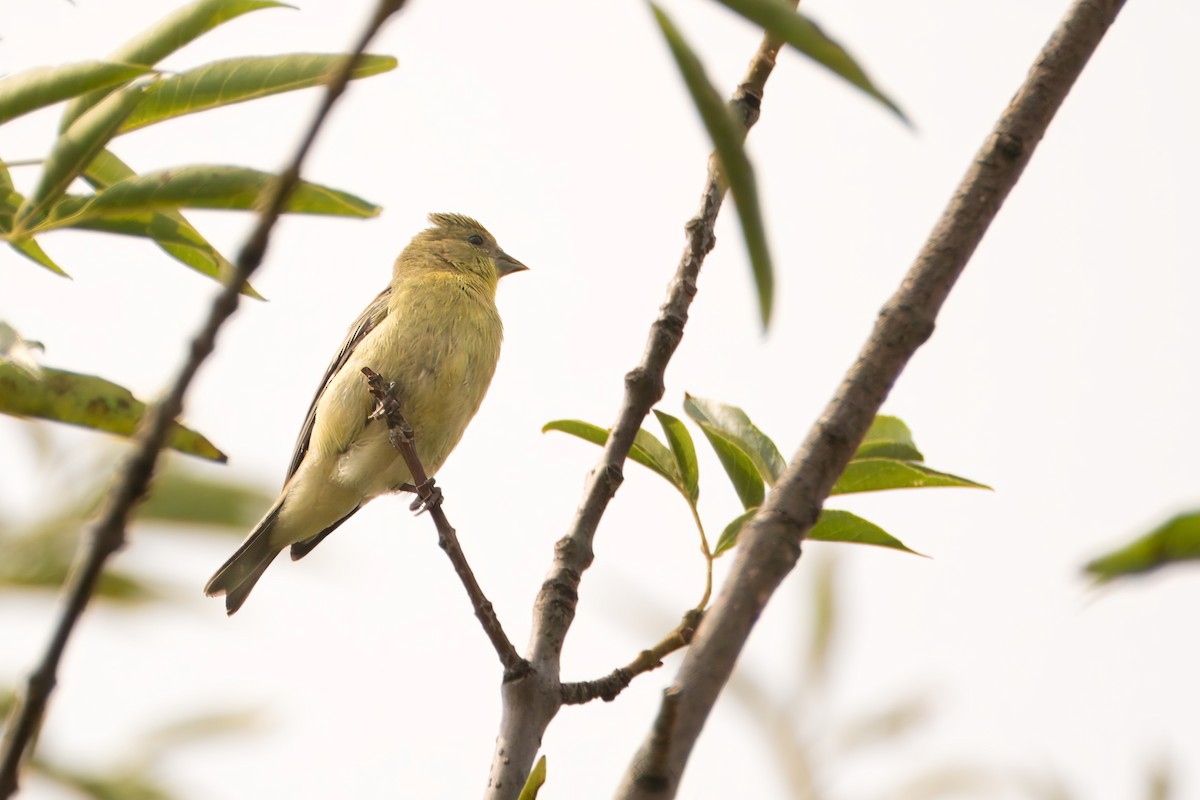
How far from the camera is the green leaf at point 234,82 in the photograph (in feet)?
7.45

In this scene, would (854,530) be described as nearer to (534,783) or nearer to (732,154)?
(534,783)

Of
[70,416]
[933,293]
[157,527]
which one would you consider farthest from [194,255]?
[933,293]

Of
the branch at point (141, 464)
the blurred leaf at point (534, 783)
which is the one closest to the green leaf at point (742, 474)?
the blurred leaf at point (534, 783)

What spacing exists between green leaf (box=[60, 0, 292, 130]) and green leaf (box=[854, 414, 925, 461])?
5.27 ft

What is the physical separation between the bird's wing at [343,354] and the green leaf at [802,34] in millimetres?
5516

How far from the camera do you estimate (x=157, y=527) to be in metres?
1.87

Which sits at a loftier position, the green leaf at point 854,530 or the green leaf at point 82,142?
the green leaf at point 82,142

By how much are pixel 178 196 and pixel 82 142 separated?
18 centimetres

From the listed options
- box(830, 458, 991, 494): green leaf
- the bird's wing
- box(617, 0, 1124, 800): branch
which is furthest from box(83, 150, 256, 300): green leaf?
the bird's wing

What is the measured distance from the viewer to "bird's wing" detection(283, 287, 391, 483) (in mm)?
6816

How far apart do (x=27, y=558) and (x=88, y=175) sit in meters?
1.40

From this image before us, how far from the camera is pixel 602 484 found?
2.98 m

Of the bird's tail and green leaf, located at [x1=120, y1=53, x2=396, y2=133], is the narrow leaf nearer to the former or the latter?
green leaf, located at [x1=120, y1=53, x2=396, y2=133]

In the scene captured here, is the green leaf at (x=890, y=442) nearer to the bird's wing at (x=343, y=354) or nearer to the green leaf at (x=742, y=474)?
the green leaf at (x=742, y=474)
